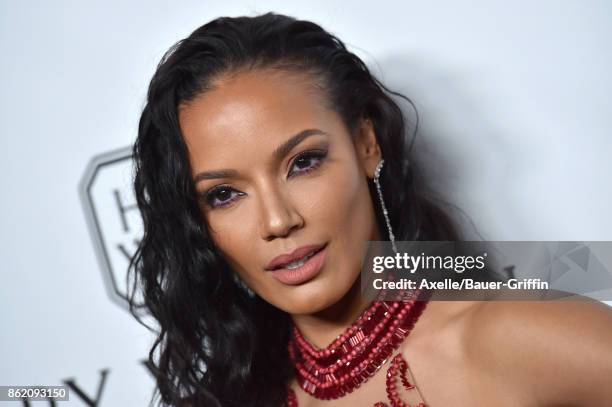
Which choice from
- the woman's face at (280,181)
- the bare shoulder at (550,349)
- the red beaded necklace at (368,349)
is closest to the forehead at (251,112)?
the woman's face at (280,181)

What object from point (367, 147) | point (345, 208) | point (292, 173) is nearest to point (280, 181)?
point (292, 173)

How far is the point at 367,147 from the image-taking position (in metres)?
1.49

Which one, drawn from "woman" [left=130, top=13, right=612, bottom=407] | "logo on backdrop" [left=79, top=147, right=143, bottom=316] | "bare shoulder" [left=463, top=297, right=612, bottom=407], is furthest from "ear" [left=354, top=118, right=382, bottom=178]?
"logo on backdrop" [left=79, top=147, right=143, bottom=316]

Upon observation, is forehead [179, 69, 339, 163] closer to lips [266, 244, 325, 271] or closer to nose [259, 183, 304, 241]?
nose [259, 183, 304, 241]

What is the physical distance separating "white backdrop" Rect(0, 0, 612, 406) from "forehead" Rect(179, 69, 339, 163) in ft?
1.33

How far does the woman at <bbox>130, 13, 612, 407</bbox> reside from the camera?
125 centimetres

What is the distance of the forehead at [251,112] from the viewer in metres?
1.30

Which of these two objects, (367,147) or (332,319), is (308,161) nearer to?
(367,147)

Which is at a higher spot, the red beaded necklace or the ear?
the ear

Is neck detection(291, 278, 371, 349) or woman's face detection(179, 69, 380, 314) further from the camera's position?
neck detection(291, 278, 371, 349)

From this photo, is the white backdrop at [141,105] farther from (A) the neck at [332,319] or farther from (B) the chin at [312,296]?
(B) the chin at [312,296]

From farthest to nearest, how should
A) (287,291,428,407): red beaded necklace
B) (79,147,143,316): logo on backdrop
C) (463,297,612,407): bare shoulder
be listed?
(79,147,143,316): logo on backdrop → (287,291,428,407): red beaded necklace → (463,297,612,407): bare shoulder

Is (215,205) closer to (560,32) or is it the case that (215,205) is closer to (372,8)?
(372,8)

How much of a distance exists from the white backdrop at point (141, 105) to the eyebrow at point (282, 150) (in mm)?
466
